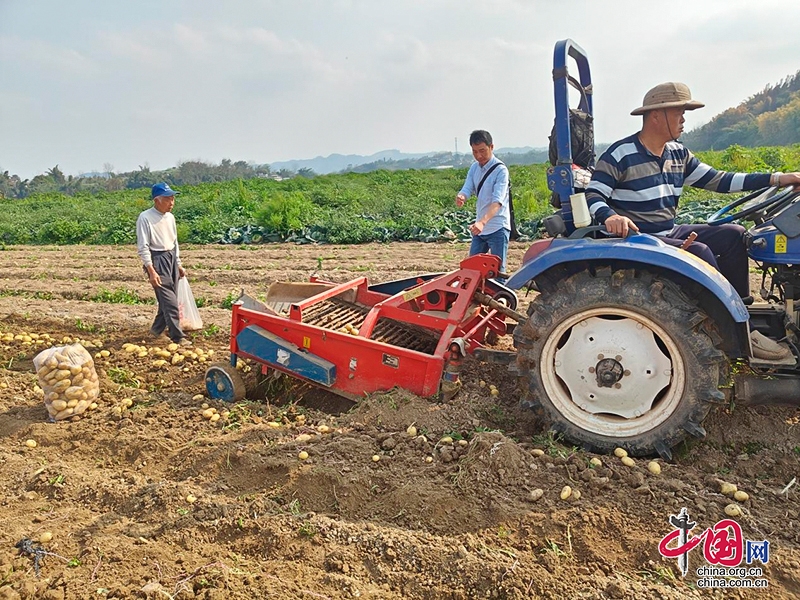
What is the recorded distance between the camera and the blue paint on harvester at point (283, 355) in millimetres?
4059

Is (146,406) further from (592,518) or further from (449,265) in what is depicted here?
(449,265)

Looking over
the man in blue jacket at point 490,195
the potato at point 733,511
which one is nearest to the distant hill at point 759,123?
the man in blue jacket at point 490,195

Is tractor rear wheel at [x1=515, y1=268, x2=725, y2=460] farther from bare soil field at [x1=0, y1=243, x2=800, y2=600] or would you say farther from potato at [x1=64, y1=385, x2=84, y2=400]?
potato at [x1=64, y1=385, x2=84, y2=400]

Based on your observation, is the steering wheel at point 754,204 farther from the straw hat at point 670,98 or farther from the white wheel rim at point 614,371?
the white wheel rim at point 614,371

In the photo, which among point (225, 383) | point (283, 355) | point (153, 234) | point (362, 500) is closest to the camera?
point (362, 500)

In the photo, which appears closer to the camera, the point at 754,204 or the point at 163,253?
the point at 754,204

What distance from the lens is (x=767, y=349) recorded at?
11.0ft

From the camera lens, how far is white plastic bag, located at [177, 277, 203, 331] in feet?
20.7

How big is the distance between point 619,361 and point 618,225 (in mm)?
716

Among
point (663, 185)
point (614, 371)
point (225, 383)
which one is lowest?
point (225, 383)

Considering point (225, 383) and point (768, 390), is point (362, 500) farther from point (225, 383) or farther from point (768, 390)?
point (768, 390)

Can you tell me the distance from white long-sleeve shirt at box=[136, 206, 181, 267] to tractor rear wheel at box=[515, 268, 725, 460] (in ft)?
12.8

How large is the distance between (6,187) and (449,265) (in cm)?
6534

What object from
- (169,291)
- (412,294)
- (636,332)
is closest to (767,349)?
(636,332)
